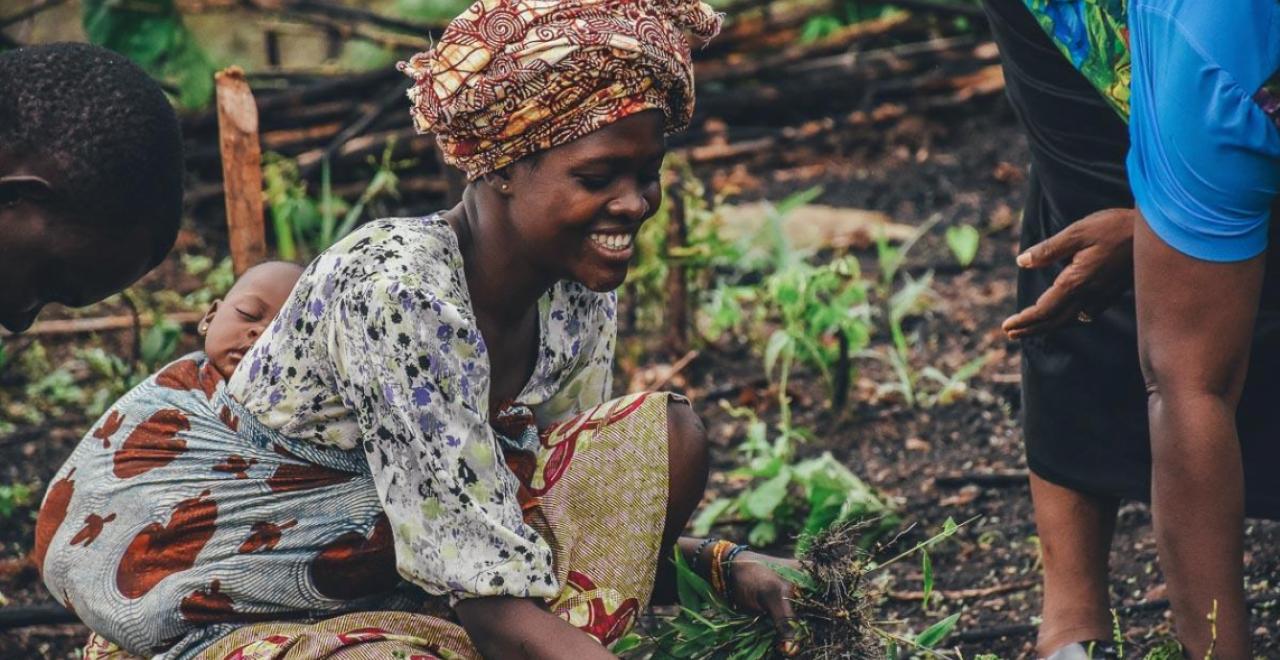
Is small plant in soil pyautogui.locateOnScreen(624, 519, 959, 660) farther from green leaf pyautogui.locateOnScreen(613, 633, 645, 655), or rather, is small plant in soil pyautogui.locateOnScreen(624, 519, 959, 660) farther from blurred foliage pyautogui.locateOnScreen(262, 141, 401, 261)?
blurred foliage pyautogui.locateOnScreen(262, 141, 401, 261)

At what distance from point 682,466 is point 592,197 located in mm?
582

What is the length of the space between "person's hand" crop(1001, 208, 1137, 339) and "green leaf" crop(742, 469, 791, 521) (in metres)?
1.04

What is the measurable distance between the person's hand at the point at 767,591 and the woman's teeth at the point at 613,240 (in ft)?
1.99

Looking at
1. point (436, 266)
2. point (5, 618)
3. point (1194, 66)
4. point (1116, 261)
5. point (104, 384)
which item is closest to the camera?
point (1194, 66)

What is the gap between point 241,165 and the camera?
3.32 m

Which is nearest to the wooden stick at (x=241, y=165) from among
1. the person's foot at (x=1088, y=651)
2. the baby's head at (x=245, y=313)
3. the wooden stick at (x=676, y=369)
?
the baby's head at (x=245, y=313)

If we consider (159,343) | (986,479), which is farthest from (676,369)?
(159,343)

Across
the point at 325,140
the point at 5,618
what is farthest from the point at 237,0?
the point at 5,618

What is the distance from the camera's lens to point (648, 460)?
2.61m

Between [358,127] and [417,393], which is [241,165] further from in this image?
[358,127]

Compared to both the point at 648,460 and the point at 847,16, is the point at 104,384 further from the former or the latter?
the point at 847,16

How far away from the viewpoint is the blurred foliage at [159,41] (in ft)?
18.5

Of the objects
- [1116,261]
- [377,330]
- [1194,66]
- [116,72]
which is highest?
[116,72]

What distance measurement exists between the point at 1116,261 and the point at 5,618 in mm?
2250
